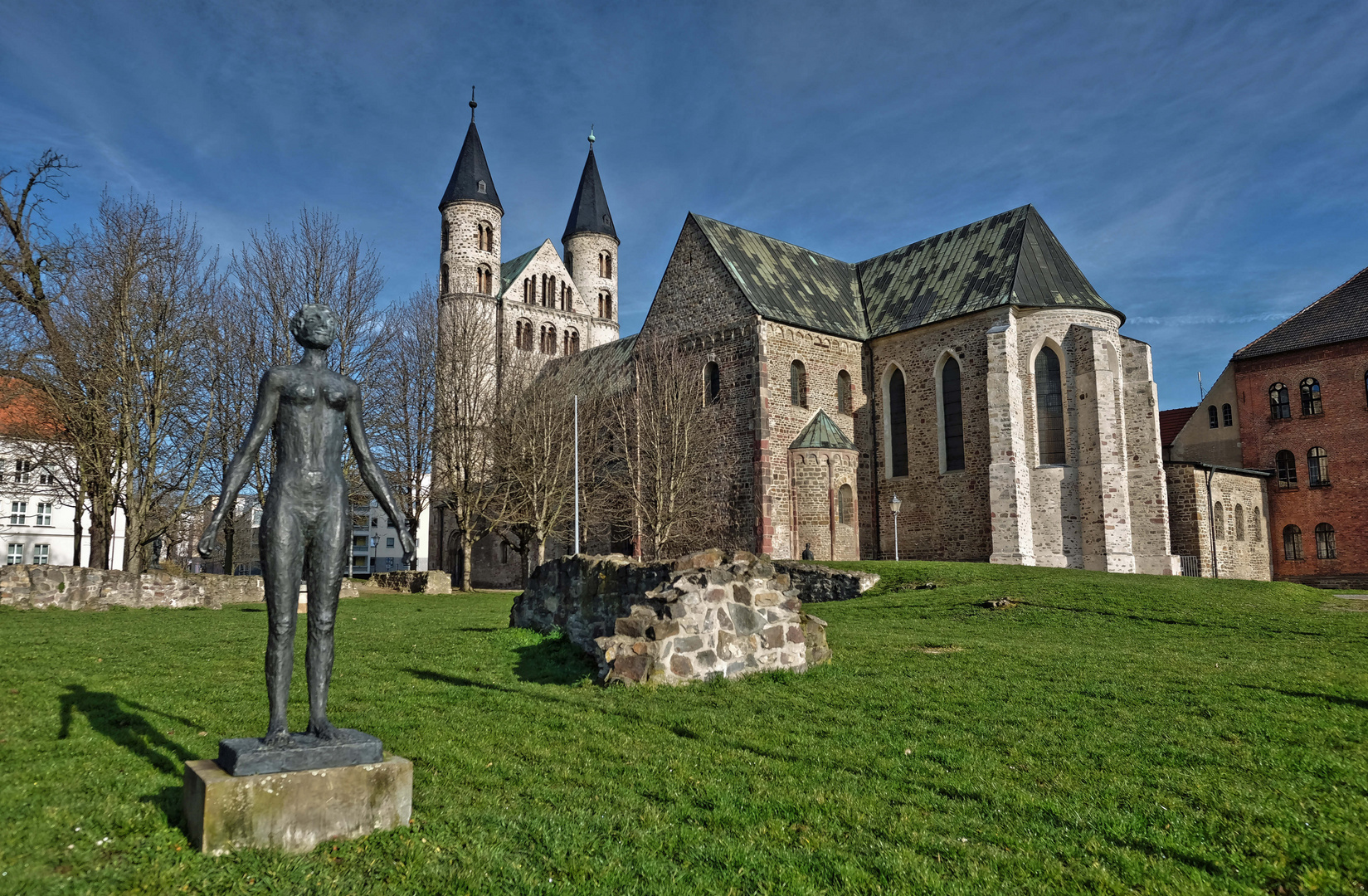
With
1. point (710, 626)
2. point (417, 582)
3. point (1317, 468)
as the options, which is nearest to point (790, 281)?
point (417, 582)

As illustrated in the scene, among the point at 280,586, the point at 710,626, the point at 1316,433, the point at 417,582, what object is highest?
the point at 1316,433

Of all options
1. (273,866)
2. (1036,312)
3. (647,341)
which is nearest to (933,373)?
(1036,312)

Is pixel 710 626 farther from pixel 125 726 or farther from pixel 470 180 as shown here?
pixel 470 180

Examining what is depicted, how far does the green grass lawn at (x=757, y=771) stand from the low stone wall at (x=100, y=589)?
27.9 ft

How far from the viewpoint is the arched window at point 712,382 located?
111 ft

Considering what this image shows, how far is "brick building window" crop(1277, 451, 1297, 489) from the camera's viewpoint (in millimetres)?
39750

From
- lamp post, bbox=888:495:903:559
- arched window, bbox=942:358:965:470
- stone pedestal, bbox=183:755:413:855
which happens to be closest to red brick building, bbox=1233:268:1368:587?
arched window, bbox=942:358:965:470

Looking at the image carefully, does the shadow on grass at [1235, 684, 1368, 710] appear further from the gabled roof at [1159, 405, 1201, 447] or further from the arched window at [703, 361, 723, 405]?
the gabled roof at [1159, 405, 1201, 447]

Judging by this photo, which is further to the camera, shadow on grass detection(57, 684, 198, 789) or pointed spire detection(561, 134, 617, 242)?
pointed spire detection(561, 134, 617, 242)

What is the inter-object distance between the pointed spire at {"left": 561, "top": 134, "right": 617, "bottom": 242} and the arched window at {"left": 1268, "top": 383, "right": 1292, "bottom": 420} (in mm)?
44926

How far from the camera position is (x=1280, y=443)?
40.5 m

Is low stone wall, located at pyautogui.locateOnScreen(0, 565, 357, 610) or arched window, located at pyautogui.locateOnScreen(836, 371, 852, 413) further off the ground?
arched window, located at pyautogui.locateOnScreen(836, 371, 852, 413)

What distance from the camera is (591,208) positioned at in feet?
221

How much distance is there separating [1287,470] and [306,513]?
46.3 meters
